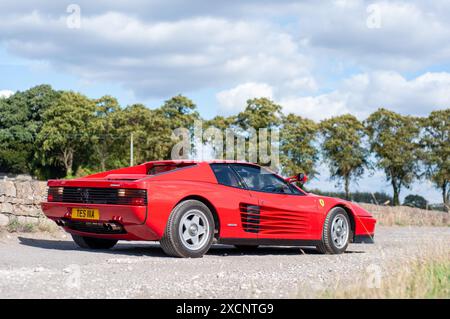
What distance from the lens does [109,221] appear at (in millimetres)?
8773

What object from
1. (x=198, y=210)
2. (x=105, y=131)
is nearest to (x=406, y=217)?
(x=198, y=210)

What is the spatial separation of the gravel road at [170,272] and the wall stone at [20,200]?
4238 mm

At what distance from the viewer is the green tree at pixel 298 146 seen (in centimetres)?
6166

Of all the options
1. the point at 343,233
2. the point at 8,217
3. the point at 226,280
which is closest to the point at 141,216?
the point at 226,280

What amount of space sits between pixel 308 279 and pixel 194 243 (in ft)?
7.54

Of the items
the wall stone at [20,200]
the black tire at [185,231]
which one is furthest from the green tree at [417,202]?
the wall stone at [20,200]

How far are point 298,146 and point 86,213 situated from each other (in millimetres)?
55365

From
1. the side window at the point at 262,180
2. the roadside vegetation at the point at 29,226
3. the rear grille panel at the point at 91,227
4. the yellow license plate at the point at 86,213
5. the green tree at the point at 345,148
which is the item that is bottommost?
the roadside vegetation at the point at 29,226

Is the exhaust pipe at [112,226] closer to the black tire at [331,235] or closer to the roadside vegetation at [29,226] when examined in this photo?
the black tire at [331,235]

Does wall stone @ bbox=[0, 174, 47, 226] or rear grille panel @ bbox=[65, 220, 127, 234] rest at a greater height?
wall stone @ bbox=[0, 174, 47, 226]

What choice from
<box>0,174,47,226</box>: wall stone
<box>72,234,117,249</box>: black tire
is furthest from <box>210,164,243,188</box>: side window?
<box>0,174,47,226</box>: wall stone

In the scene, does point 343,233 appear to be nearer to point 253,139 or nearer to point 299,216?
point 299,216

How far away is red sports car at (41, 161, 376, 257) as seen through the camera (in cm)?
864

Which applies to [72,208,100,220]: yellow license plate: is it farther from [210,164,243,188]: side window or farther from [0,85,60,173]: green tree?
[0,85,60,173]: green tree
